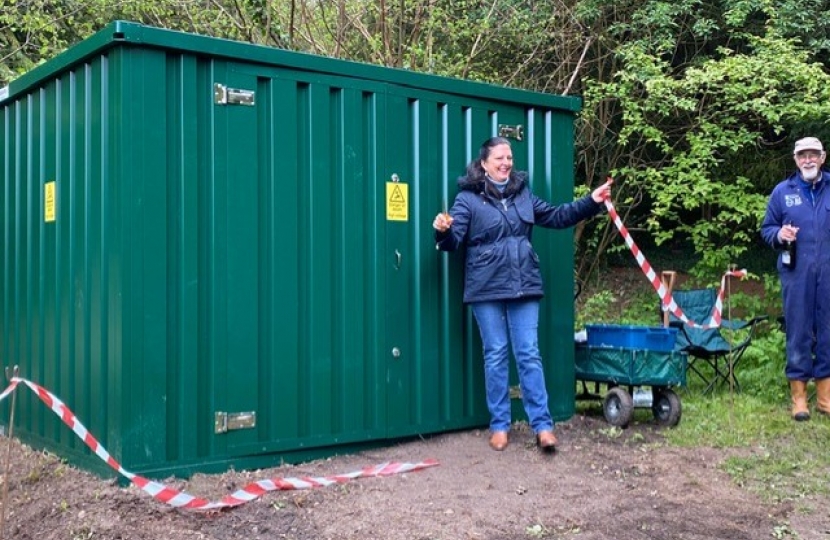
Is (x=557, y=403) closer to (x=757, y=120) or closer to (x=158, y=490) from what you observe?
(x=158, y=490)

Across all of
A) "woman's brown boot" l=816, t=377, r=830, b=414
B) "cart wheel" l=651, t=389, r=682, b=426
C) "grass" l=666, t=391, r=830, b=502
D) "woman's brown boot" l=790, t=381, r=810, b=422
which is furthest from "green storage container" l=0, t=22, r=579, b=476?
"woman's brown boot" l=816, t=377, r=830, b=414

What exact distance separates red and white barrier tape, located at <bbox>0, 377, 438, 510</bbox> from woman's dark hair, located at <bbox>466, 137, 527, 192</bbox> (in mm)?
1930

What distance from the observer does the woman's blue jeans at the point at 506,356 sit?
5.66m

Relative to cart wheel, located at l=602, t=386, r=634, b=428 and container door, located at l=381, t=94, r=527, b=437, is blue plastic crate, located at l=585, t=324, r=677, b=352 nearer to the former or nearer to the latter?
cart wheel, located at l=602, t=386, r=634, b=428

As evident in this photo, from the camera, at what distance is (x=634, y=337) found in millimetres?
6566

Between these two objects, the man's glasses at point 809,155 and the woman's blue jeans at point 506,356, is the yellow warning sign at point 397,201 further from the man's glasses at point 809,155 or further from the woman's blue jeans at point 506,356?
the man's glasses at point 809,155

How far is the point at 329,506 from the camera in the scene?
4.45 m

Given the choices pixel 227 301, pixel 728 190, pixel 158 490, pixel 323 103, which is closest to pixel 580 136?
pixel 728 190

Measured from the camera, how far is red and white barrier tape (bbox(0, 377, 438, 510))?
14.1ft

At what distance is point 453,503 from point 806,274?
366 cm

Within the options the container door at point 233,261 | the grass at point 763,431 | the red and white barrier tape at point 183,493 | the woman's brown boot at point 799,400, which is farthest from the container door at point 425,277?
the woman's brown boot at point 799,400

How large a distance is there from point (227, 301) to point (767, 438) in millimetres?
3828

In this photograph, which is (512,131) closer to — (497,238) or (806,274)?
(497,238)

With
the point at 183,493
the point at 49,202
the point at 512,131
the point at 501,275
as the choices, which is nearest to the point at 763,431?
the point at 501,275
